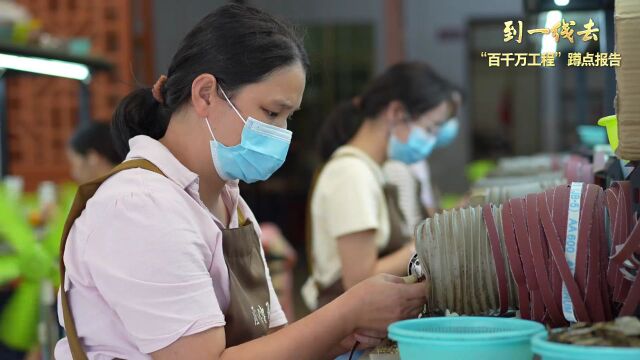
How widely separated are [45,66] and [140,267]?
11.4 feet

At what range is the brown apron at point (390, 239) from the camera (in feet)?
9.75

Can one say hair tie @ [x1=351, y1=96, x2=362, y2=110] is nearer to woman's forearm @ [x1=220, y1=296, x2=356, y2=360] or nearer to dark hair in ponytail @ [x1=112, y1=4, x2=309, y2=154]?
dark hair in ponytail @ [x1=112, y1=4, x2=309, y2=154]

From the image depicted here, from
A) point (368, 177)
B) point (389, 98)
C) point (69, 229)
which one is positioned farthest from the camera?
point (389, 98)

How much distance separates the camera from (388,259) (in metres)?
2.85

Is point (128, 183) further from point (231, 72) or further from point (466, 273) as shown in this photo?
point (466, 273)

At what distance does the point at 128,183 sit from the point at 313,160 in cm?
847

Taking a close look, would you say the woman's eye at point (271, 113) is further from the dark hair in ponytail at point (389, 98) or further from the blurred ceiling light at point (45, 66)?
the blurred ceiling light at point (45, 66)

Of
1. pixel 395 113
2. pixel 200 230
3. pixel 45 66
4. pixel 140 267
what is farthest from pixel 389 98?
pixel 45 66

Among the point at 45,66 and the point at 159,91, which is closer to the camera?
the point at 159,91

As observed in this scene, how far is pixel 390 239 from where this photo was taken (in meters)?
2.99

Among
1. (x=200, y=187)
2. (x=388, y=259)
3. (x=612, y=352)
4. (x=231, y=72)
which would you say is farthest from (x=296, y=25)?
(x=388, y=259)

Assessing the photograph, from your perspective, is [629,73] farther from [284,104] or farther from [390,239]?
[390,239]

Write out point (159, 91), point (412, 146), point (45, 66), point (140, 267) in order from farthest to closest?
point (45, 66) → point (412, 146) → point (159, 91) → point (140, 267)

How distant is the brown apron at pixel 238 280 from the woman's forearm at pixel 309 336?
13 cm
